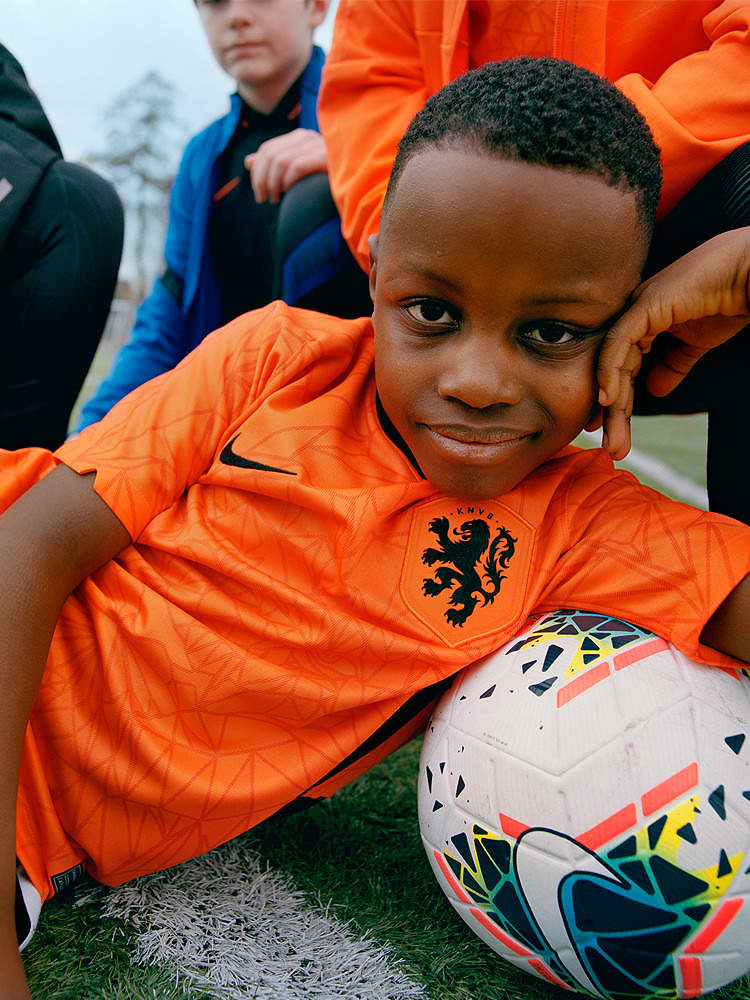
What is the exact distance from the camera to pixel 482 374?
43.5 inches

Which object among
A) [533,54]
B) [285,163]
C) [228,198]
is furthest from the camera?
[228,198]

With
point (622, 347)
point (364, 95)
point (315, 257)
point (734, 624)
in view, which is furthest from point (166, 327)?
point (734, 624)

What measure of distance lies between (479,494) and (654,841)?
526 millimetres

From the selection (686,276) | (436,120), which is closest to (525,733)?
(686,276)

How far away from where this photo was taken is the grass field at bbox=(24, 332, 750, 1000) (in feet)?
3.72

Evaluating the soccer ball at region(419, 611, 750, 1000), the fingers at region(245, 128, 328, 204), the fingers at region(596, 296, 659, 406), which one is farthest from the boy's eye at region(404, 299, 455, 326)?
the fingers at region(245, 128, 328, 204)

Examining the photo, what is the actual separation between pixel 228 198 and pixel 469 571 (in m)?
1.92

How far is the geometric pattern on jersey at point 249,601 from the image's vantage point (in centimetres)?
123

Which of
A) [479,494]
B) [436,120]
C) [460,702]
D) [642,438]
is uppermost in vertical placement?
[436,120]

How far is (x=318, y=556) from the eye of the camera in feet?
4.18

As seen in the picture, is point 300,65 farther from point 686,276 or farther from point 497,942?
point 497,942

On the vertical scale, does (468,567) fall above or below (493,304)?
below

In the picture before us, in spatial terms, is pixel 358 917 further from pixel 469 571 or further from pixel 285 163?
pixel 285 163

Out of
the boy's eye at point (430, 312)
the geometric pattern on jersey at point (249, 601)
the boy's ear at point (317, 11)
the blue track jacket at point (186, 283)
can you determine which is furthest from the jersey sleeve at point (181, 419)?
the boy's ear at point (317, 11)
